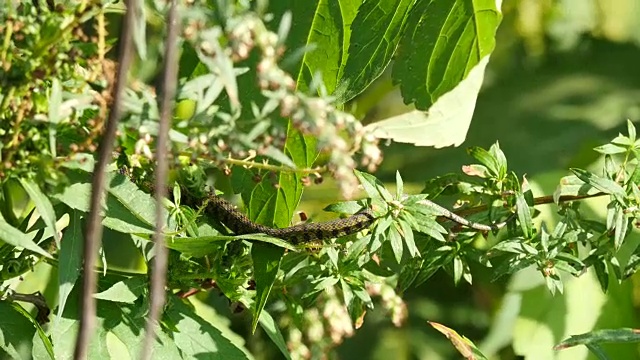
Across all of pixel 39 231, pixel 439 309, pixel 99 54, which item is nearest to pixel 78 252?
pixel 39 231

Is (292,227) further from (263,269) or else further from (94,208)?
(94,208)

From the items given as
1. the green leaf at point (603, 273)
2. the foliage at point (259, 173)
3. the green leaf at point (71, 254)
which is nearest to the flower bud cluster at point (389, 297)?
the foliage at point (259, 173)

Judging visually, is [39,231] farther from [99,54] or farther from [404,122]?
[404,122]

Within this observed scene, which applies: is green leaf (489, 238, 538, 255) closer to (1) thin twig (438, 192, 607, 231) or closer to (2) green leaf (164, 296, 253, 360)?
(1) thin twig (438, 192, 607, 231)

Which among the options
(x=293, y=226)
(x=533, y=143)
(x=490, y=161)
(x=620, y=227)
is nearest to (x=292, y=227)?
(x=293, y=226)

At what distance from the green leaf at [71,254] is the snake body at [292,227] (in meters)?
0.16

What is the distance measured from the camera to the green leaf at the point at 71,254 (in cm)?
86

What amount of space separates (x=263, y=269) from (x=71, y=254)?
0.20 metres

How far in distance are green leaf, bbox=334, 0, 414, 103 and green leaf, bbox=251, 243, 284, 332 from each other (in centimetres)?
Answer: 17

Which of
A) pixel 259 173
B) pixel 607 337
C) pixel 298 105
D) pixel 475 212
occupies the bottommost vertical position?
pixel 607 337

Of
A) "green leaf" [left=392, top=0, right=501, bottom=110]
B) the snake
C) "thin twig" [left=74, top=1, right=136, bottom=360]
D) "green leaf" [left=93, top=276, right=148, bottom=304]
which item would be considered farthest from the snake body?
"thin twig" [left=74, top=1, right=136, bottom=360]

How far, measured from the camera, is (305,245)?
1.05m

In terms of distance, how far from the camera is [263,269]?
1.00m

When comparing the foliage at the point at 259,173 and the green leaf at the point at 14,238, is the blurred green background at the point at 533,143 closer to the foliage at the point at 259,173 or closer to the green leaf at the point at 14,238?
the foliage at the point at 259,173
